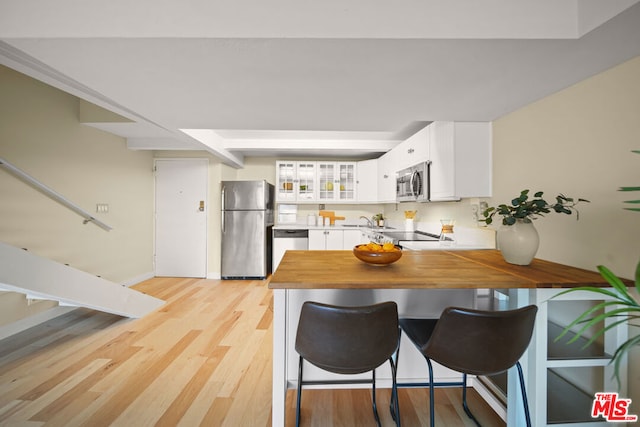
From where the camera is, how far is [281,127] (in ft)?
8.75

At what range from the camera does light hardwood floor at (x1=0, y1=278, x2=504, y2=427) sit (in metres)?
1.66

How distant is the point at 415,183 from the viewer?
306cm

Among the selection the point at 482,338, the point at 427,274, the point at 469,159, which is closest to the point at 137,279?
the point at 427,274

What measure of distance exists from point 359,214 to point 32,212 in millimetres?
4630

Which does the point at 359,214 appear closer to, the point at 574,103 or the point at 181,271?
the point at 181,271

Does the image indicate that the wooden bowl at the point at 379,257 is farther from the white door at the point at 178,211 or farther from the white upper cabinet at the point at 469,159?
the white door at the point at 178,211

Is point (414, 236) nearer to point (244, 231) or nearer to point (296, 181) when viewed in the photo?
point (296, 181)

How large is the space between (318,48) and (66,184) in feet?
12.0

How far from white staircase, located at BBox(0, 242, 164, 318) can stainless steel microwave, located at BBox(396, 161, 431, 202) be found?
3410 millimetres

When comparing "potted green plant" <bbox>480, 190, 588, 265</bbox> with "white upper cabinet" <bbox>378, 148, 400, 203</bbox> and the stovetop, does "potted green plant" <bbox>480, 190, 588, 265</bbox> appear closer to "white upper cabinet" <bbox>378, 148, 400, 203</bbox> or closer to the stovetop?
the stovetop

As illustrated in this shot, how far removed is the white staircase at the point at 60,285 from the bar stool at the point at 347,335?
2252mm

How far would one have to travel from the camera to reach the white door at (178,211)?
15.8 feet

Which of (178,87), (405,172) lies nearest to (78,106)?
(178,87)
